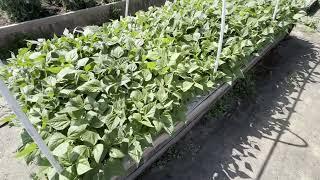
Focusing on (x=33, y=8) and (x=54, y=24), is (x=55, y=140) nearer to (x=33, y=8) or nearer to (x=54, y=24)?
(x=54, y=24)

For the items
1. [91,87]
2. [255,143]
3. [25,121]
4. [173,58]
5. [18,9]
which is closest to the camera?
[25,121]

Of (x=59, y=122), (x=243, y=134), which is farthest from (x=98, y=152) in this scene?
(x=243, y=134)

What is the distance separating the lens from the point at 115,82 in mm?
2594

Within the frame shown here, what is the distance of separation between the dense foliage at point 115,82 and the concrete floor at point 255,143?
0.66 metres

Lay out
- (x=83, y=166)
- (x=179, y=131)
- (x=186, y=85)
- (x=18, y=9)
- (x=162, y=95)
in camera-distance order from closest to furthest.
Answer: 1. (x=83, y=166)
2. (x=162, y=95)
3. (x=186, y=85)
4. (x=179, y=131)
5. (x=18, y=9)

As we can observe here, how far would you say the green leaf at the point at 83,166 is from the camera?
1962mm

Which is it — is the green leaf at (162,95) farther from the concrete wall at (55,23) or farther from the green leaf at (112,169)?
the concrete wall at (55,23)

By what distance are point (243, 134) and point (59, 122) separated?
228 cm

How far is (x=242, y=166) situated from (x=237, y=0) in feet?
8.64

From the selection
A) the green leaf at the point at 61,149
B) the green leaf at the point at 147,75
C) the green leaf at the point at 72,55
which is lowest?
the green leaf at the point at 61,149

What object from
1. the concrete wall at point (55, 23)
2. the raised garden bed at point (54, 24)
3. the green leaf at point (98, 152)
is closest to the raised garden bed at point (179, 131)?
the green leaf at point (98, 152)

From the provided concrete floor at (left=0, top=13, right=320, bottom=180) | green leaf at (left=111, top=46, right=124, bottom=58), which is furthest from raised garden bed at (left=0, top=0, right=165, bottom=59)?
green leaf at (left=111, top=46, right=124, bottom=58)

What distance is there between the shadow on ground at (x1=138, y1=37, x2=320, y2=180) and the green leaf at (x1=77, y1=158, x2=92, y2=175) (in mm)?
1090

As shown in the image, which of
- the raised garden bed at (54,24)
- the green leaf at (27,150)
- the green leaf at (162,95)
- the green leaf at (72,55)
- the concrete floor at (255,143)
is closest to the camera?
the green leaf at (27,150)
